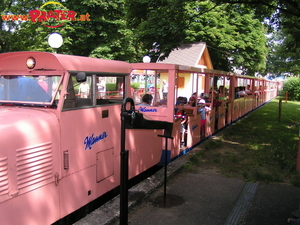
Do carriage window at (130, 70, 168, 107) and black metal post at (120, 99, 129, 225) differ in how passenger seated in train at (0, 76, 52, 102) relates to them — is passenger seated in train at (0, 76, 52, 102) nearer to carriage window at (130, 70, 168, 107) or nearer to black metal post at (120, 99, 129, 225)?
black metal post at (120, 99, 129, 225)

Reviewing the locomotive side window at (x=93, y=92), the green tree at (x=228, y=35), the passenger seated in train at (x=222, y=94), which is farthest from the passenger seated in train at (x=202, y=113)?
the green tree at (x=228, y=35)

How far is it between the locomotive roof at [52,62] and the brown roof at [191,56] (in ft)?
58.7

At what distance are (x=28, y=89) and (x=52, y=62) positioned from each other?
0.54 meters

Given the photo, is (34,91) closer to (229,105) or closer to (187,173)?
(187,173)

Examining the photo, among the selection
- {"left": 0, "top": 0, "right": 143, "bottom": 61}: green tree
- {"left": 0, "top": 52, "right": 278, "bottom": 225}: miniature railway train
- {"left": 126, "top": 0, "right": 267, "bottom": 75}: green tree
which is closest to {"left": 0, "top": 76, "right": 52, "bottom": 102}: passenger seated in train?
{"left": 0, "top": 52, "right": 278, "bottom": 225}: miniature railway train

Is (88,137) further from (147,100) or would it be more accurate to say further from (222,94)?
(222,94)

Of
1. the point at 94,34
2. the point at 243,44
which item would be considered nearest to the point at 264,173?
the point at 94,34

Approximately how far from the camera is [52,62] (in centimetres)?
363

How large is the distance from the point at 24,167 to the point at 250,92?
60.4 feet

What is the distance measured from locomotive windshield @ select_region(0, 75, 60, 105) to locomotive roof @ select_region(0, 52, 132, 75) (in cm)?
14

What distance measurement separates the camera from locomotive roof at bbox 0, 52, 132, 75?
3590 mm

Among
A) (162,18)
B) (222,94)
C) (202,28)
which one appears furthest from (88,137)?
(202,28)

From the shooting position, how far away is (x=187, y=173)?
6062mm

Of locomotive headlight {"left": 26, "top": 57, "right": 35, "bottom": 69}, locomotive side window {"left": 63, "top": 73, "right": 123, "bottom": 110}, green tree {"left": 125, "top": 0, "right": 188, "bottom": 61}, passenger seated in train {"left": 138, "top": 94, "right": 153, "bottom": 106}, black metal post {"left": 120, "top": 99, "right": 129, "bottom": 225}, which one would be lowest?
black metal post {"left": 120, "top": 99, "right": 129, "bottom": 225}
